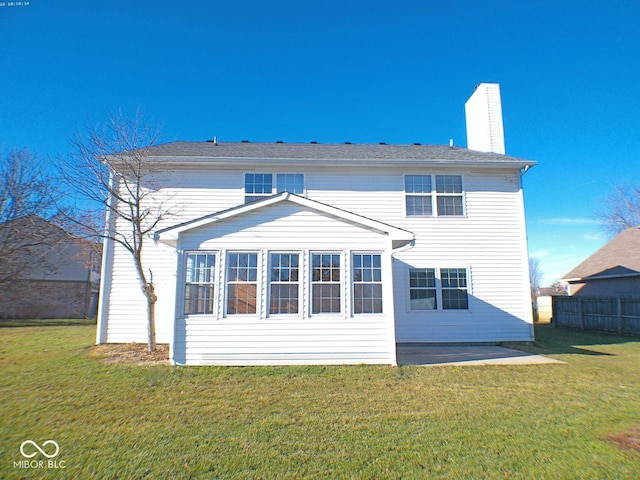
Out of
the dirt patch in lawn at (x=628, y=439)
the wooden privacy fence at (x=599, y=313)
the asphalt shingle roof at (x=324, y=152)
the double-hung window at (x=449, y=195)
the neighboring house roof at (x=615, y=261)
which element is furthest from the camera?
the neighboring house roof at (x=615, y=261)

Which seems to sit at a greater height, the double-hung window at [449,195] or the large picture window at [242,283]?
the double-hung window at [449,195]

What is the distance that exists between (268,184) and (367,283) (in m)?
5.13

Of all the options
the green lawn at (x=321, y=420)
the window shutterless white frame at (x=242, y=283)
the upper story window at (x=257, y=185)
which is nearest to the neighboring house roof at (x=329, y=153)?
the upper story window at (x=257, y=185)

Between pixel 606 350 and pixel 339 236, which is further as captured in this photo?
pixel 606 350

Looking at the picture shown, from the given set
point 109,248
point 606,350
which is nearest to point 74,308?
point 109,248

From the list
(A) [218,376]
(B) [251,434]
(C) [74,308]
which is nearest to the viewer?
(B) [251,434]

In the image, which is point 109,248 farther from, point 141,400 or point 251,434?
point 251,434

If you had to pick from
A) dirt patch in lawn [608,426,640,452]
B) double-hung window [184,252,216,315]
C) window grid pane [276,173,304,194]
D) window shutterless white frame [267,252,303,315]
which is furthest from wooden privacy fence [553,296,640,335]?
double-hung window [184,252,216,315]

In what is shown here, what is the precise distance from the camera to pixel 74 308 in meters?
22.2

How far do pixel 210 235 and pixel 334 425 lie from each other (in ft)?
16.7

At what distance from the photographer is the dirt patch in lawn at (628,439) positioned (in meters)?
4.04

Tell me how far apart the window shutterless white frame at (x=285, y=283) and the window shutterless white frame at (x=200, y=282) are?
1.32 m

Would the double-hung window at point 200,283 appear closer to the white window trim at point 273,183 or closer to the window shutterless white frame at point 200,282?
the window shutterless white frame at point 200,282

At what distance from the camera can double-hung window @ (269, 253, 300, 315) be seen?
789cm
